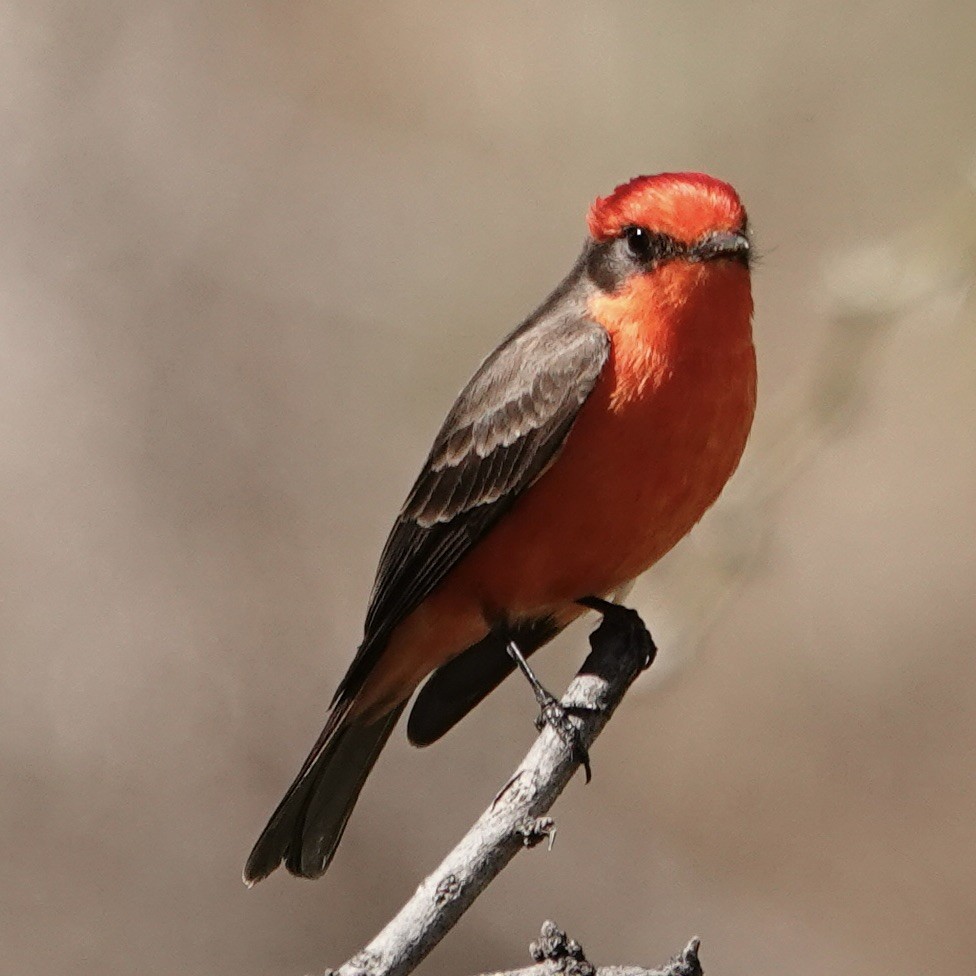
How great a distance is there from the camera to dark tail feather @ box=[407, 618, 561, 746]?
5.02 meters

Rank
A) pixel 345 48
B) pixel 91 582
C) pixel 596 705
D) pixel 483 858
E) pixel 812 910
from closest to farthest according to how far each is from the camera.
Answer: pixel 483 858 → pixel 596 705 → pixel 812 910 → pixel 91 582 → pixel 345 48

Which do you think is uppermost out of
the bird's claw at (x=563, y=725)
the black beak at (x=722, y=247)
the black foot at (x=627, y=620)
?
the black beak at (x=722, y=247)

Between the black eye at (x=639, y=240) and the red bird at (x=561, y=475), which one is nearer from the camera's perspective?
the red bird at (x=561, y=475)

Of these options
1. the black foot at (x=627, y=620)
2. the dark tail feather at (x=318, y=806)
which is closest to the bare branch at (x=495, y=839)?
the black foot at (x=627, y=620)

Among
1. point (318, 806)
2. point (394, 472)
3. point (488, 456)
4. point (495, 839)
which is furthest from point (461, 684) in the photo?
point (394, 472)

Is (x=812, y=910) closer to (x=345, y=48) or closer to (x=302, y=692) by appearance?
(x=302, y=692)

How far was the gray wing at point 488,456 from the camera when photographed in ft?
15.7

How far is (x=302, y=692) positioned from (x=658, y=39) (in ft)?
9.48

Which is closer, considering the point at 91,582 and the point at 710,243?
the point at 710,243

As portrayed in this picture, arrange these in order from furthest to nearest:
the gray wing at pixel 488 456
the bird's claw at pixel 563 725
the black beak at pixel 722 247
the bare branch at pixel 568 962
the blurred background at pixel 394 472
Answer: the blurred background at pixel 394 472 < the gray wing at pixel 488 456 < the black beak at pixel 722 247 < the bird's claw at pixel 563 725 < the bare branch at pixel 568 962

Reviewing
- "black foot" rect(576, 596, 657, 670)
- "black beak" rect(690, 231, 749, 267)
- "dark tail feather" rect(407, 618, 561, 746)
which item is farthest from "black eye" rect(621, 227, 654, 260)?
"dark tail feather" rect(407, 618, 561, 746)

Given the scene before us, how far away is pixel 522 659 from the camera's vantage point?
15.9ft

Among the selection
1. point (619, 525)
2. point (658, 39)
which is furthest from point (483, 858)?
point (658, 39)

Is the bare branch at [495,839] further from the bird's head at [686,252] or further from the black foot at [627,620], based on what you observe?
the bird's head at [686,252]
